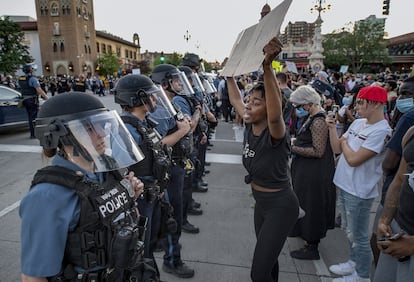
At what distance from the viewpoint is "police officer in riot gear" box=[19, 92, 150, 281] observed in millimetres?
1275

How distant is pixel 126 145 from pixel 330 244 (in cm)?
317

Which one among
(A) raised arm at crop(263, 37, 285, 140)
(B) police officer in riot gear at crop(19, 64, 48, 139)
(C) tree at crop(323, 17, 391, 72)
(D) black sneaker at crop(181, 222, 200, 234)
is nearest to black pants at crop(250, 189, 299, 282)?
(A) raised arm at crop(263, 37, 285, 140)

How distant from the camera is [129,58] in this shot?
85812mm

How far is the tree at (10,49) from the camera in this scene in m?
31.6

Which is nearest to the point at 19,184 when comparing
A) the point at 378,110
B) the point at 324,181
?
the point at 324,181

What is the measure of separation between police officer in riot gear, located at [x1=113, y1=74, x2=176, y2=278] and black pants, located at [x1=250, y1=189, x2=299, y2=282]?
775 millimetres

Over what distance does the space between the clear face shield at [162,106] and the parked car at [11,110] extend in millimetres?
7881

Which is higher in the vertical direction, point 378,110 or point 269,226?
point 378,110

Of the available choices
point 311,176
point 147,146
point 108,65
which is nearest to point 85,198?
point 147,146

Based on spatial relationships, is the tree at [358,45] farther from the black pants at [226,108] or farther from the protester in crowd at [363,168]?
the protester in crowd at [363,168]

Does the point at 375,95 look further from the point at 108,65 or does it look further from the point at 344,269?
the point at 108,65

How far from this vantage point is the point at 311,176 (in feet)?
10.9

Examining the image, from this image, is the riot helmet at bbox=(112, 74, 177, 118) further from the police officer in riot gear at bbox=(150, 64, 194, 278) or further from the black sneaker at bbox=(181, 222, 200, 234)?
the black sneaker at bbox=(181, 222, 200, 234)

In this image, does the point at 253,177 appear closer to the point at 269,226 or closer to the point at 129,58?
the point at 269,226
